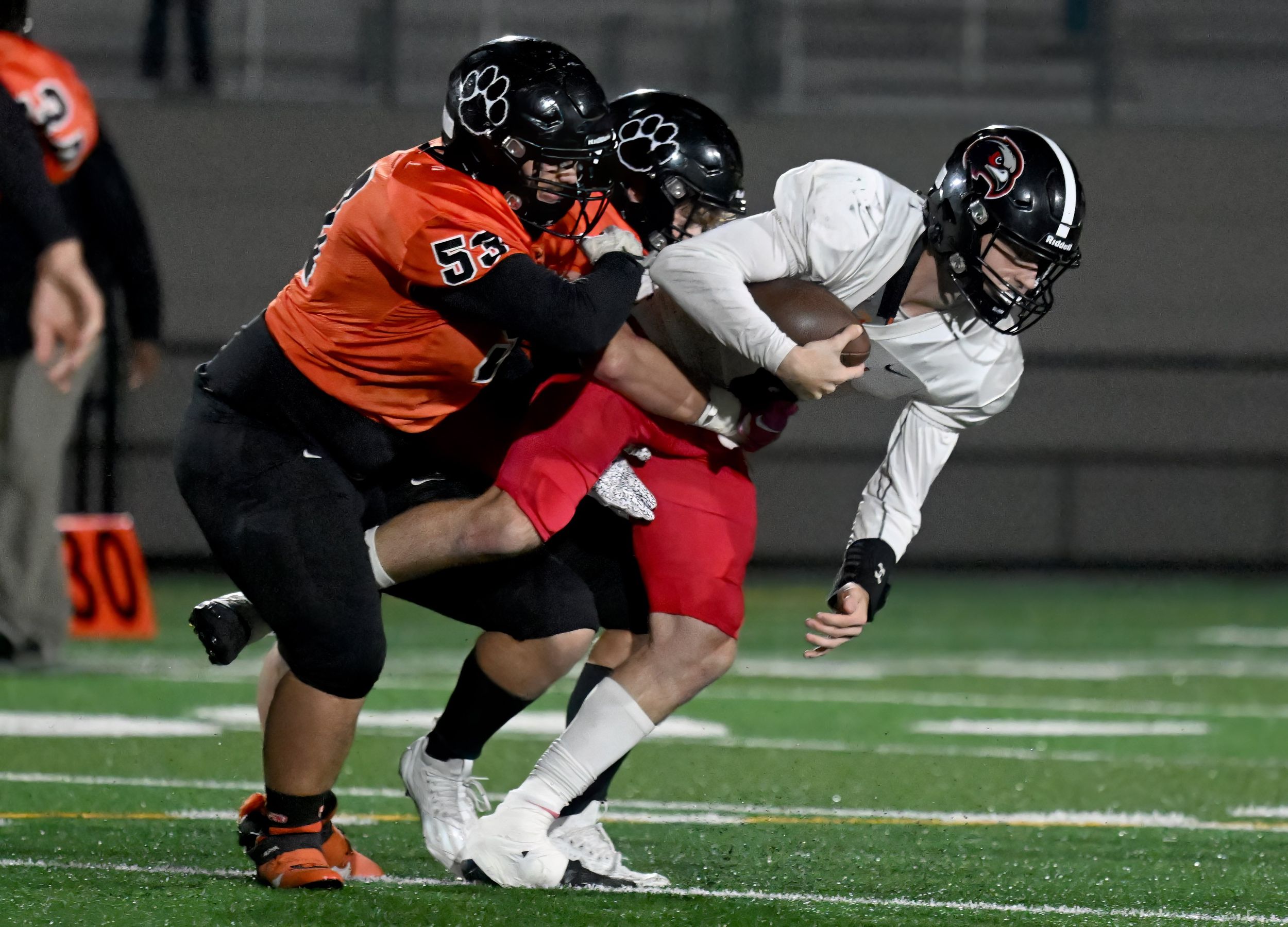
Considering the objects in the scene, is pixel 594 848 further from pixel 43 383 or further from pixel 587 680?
pixel 43 383

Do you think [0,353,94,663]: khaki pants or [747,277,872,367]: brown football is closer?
[747,277,872,367]: brown football

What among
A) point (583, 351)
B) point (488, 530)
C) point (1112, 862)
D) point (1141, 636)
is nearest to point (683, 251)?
point (583, 351)

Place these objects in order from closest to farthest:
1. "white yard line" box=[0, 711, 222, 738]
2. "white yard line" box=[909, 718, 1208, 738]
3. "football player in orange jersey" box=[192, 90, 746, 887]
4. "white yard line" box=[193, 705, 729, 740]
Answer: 1. "football player in orange jersey" box=[192, 90, 746, 887]
2. "white yard line" box=[0, 711, 222, 738]
3. "white yard line" box=[193, 705, 729, 740]
4. "white yard line" box=[909, 718, 1208, 738]

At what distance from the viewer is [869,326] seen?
12.5 ft

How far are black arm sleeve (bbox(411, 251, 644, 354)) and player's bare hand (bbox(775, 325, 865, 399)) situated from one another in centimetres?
33

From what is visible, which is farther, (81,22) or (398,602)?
(81,22)

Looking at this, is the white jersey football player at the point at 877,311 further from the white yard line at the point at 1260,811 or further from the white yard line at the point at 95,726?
the white yard line at the point at 95,726

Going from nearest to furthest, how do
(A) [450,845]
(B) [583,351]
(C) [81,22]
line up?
1. (B) [583,351]
2. (A) [450,845]
3. (C) [81,22]

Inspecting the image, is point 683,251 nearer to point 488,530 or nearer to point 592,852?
point 488,530

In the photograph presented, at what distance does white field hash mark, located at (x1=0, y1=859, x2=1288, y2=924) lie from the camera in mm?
3369

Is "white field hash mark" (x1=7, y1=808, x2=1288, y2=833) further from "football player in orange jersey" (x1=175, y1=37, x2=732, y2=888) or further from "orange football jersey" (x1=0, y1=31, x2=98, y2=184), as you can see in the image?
"orange football jersey" (x1=0, y1=31, x2=98, y2=184)

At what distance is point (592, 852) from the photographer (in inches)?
145

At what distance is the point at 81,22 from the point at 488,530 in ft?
30.7

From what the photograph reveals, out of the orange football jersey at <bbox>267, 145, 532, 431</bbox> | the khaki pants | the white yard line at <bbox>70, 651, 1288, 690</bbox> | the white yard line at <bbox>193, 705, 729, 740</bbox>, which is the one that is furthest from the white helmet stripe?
the khaki pants
